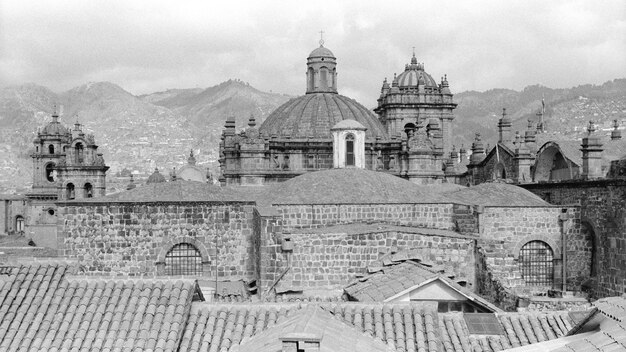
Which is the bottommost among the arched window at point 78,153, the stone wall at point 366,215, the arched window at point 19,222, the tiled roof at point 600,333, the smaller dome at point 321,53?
the arched window at point 19,222

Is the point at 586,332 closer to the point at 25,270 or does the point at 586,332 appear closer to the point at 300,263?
the point at 25,270

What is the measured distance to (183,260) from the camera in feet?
70.6

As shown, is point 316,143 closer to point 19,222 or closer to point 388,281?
point 388,281

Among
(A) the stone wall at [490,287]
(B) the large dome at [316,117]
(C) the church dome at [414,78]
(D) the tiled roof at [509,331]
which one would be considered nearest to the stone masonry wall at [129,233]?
(A) the stone wall at [490,287]

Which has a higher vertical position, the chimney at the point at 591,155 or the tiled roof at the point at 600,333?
the chimney at the point at 591,155

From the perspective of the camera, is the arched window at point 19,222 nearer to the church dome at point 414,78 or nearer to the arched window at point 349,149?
the church dome at point 414,78

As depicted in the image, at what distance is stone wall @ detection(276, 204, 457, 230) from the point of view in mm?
22844

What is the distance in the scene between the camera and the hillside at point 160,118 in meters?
108

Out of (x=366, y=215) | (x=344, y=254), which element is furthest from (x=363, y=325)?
(x=366, y=215)

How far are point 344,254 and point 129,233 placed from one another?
5967 millimetres

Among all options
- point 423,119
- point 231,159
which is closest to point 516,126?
point 423,119

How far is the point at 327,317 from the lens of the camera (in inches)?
389

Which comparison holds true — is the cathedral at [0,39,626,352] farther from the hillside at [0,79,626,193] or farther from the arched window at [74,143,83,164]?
the hillside at [0,79,626,193]

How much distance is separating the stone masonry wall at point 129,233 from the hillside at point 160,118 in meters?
71.9
